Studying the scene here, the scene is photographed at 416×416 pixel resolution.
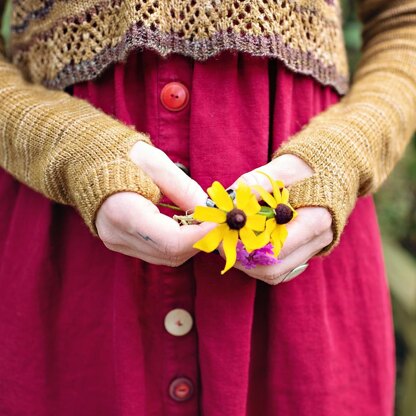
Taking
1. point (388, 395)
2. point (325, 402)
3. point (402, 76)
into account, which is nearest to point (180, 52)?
point (402, 76)

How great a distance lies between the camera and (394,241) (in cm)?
280

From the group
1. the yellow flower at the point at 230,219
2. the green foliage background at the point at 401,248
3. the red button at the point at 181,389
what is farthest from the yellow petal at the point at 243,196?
the green foliage background at the point at 401,248

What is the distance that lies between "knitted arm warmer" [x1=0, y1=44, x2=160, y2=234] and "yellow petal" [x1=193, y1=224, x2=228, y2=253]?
111 mm

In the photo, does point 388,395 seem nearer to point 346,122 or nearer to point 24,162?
point 346,122

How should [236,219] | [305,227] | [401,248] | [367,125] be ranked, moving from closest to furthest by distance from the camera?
[236,219], [305,227], [367,125], [401,248]

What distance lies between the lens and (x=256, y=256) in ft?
2.03

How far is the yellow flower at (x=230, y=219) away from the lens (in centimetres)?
56

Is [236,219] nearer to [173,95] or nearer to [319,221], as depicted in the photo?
[319,221]

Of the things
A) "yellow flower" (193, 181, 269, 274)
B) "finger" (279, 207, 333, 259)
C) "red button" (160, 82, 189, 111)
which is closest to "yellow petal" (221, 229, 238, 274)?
"yellow flower" (193, 181, 269, 274)

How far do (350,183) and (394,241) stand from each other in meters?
2.26

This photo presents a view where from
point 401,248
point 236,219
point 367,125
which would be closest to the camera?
point 236,219

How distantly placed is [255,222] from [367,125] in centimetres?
31

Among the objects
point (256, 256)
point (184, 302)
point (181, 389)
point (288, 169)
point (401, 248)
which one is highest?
point (288, 169)

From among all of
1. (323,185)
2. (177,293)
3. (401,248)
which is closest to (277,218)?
(323,185)
